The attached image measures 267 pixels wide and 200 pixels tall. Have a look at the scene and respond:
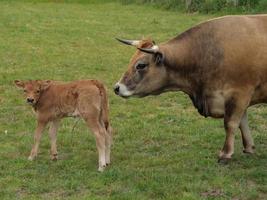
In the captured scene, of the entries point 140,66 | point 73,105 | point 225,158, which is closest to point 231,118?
point 225,158

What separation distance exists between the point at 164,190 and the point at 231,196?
77 cm

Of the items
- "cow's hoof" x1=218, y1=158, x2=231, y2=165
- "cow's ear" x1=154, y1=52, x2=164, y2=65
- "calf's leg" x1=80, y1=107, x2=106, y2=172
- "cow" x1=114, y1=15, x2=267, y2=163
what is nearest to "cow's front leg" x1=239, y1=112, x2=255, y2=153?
"cow" x1=114, y1=15, x2=267, y2=163

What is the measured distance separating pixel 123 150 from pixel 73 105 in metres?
1.24

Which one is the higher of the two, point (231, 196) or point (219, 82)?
point (219, 82)

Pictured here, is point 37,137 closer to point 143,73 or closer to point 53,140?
point 53,140

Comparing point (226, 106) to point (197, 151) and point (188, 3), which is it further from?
point (188, 3)

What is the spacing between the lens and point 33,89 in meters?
8.77

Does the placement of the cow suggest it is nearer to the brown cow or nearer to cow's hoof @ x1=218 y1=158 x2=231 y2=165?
cow's hoof @ x1=218 y1=158 x2=231 y2=165

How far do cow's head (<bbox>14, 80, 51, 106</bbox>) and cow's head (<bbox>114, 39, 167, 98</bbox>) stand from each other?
103 cm

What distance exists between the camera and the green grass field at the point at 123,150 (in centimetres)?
772

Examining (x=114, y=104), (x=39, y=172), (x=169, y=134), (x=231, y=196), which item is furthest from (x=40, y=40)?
(x=231, y=196)

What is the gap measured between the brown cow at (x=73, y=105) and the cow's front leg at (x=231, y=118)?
5.00 feet

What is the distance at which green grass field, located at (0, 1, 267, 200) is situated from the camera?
25.3 feet

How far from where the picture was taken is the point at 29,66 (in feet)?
50.9
